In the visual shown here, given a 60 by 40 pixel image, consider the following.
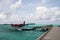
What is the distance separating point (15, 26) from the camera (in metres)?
81.2

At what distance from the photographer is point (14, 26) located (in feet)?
267

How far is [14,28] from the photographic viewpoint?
3174 inches

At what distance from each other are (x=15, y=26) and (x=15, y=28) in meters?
1.71

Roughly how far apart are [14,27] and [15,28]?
1800mm

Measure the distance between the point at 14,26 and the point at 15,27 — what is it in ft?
3.60

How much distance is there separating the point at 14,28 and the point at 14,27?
103 centimetres

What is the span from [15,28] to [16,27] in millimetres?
882

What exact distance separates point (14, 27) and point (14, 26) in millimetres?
585

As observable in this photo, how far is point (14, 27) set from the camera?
267 feet

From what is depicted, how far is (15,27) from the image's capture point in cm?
8081

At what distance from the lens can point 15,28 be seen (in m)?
79.9

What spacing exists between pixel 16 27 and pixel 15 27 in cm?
76

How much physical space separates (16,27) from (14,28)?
135 centimetres

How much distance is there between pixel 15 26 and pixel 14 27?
890 mm
